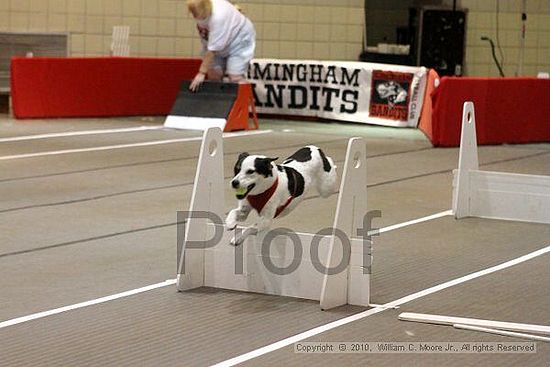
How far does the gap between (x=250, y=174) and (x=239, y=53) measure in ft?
31.5

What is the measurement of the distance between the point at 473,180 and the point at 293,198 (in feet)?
10.5

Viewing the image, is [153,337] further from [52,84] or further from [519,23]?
[519,23]

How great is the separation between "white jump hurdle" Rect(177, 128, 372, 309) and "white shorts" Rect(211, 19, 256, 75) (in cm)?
883

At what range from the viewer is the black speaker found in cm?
2098

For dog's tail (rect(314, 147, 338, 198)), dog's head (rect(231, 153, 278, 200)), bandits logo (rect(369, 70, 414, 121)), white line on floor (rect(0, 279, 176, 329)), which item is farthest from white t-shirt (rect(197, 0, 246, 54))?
dog's head (rect(231, 153, 278, 200))

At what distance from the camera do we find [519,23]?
22234 millimetres

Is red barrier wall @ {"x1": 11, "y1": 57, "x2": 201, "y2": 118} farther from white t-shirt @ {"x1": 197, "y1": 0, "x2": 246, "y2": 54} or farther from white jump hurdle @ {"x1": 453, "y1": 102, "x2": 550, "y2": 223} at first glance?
white jump hurdle @ {"x1": 453, "y1": 102, "x2": 550, "y2": 223}

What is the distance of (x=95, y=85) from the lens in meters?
16.3

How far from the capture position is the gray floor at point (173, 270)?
5289mm

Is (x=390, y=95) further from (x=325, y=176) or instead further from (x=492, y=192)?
(x=325, y=176)

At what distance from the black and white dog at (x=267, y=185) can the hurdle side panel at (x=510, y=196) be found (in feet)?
8.99

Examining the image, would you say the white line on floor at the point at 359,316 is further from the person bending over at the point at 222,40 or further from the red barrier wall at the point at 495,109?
the person bending over at the point at 222,40

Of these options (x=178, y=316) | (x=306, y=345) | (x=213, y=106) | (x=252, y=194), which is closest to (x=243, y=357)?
(x=306, y=345)

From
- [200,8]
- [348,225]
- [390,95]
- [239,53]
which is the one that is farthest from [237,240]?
[390,95]
